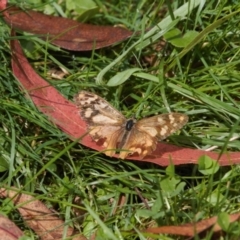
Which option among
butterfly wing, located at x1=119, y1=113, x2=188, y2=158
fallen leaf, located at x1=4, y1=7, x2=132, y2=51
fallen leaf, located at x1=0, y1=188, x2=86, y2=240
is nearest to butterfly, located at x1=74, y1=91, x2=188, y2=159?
butterfly wing, located at x1=119, y1=113, x2=188, y2=158

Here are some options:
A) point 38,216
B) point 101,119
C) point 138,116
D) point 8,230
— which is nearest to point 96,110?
point 101,119

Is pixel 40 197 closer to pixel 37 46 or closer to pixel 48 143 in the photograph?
pixel 48 143

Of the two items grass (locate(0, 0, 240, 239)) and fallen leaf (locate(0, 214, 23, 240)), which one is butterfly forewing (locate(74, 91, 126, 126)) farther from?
fallen leaf (locate(0, 214, 23, 240))

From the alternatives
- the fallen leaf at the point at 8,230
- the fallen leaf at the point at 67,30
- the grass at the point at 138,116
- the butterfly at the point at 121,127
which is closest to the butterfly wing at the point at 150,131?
the butterfly at the point at 121,127

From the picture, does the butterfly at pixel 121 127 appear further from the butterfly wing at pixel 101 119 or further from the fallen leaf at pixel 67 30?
the fallen leaf at pixel 67 30

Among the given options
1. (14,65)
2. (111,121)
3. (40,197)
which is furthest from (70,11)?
(40,197)

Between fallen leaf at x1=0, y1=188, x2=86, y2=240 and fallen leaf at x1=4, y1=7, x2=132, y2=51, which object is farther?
fallen leaf at x1=4, y1=7, x2=132, y2=51

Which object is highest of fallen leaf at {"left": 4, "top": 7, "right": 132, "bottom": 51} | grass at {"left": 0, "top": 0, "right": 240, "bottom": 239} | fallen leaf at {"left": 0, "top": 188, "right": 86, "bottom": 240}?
fallen leaf at {"left": 4, "top": 7, "right": 132, "bottom": 51}
